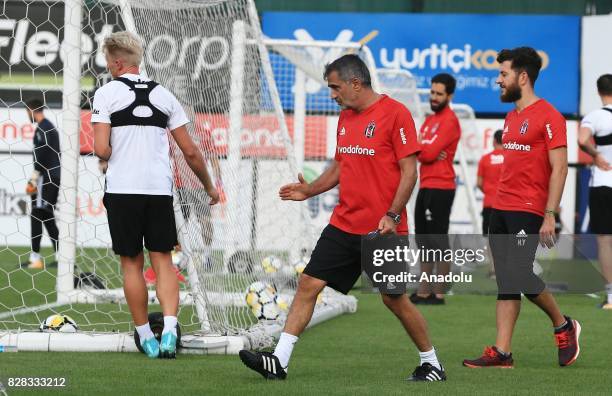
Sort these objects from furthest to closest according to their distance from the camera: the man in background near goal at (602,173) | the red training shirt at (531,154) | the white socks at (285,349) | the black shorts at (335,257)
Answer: the man in background near goal at (602,173) < the red training shirt at (531,154) < the black shorts at (335,257) < the white socks at (285,349)

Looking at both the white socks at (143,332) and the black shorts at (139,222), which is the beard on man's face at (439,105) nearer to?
the black shorts at (139,222)

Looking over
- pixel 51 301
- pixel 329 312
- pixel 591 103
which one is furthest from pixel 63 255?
pixel 591 103

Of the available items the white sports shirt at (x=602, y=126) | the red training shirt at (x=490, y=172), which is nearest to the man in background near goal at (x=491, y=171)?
the red training shirt at (x=490, y=172)

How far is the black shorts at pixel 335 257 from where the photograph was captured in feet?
21.4

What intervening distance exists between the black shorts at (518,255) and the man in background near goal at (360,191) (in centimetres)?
98

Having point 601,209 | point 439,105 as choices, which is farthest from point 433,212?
point 601,209

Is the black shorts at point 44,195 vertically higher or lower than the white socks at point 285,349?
higher

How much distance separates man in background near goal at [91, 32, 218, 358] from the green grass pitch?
40cm

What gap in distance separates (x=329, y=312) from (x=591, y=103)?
1344 centimetres

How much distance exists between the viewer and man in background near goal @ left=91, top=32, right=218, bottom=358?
23.6 ft

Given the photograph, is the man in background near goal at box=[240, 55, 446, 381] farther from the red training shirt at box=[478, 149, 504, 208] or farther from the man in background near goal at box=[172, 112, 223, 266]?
the red training shirt at box=[478, 149, 504, 208]

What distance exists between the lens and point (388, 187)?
649 centimetres

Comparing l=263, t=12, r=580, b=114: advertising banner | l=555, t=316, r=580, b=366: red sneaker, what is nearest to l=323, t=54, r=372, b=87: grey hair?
l=555, t=316, r=580, b=366: red sneaker

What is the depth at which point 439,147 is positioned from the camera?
1166cm
